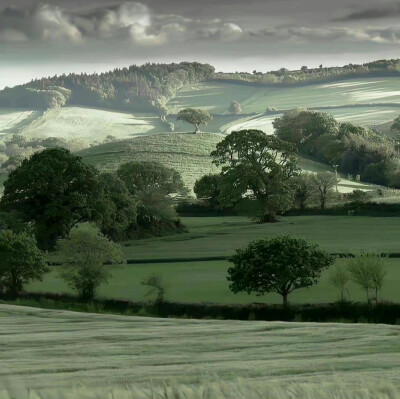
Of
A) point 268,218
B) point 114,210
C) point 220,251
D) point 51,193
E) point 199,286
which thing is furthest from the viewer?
point 268,218

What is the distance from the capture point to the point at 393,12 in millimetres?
157125

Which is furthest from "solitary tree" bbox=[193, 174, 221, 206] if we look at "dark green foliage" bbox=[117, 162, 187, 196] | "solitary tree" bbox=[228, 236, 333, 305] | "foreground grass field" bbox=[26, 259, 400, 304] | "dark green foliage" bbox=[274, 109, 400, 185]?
"solitary tree" bbox=[228, 236, 333, 305]

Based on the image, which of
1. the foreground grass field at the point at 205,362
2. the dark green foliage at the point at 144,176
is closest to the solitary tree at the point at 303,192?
the dark green foliage at the point at 144,176

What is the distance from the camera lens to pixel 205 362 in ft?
22.4

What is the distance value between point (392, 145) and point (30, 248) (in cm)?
10469

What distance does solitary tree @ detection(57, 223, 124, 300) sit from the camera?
112 ft

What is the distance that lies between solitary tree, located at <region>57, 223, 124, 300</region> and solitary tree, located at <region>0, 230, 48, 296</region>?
5.08 feet

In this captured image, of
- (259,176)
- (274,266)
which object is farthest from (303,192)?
(274,266)

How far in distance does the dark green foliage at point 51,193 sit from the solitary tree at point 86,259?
18.8m

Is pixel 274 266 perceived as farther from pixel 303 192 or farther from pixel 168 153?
pixel 168 153

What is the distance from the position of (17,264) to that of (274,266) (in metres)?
11.9

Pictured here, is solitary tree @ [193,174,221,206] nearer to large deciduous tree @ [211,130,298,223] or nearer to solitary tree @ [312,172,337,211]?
large deciduous tree @ [211,130,298,223]

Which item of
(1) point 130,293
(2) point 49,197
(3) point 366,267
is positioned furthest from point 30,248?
(2) point 49,197

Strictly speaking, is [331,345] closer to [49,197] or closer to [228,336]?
[228,336]
